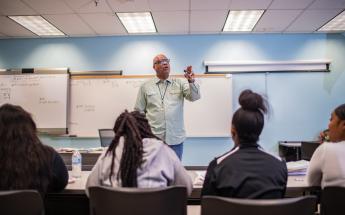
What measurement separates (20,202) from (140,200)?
1.61 ft

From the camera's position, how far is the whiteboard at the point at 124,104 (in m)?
4.59

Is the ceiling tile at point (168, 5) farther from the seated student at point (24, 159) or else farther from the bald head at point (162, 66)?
the seated student at point (24, 159)

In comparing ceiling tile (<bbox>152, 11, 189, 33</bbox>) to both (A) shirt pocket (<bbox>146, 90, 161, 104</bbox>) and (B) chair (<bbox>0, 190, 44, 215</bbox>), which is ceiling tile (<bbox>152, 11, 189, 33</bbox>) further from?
(B) chair (<bbox>0, 190, 44, 215</bbox>)

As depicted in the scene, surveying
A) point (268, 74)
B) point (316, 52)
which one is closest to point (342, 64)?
point (316, 52)

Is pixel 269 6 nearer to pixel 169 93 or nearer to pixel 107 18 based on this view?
pixel 169 93

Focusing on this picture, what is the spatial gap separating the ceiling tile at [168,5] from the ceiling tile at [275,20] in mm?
1120

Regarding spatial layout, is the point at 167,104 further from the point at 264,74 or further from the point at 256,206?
the point at 264,74

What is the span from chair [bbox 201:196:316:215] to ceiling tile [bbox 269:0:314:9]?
10.1ft

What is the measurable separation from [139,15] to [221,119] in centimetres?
199

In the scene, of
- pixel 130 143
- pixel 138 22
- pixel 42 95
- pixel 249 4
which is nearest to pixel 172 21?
pixel 138 22

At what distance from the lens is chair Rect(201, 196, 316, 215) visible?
1.00m

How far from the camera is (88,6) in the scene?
365cm

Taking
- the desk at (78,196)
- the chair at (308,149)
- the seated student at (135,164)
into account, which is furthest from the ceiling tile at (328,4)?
the seated student at (135,164)

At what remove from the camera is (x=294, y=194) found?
5.32ft
